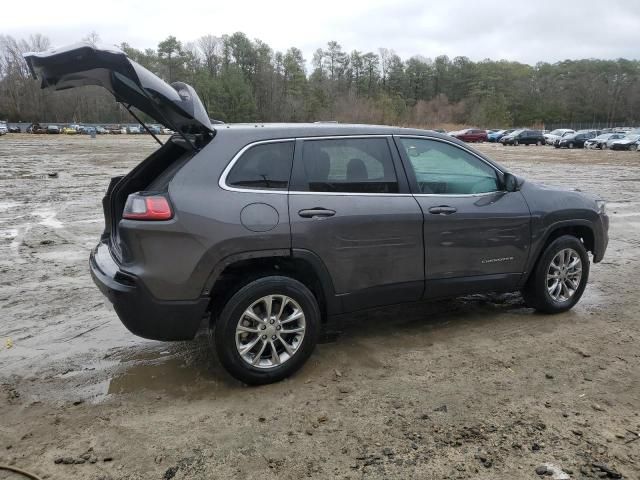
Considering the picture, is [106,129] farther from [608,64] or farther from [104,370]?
[608,64]

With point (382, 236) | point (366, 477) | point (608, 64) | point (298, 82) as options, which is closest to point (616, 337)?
point (382, 236)

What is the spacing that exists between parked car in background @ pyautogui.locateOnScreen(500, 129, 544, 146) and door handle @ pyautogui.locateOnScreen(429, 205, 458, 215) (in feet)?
175

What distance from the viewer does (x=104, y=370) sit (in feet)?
13.3

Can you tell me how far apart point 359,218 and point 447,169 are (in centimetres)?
114

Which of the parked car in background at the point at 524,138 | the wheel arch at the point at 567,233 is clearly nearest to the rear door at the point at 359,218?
the wheel arch at the point at 567,233

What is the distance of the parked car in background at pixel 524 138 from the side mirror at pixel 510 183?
173 feet

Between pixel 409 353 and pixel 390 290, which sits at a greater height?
pixel 390 290

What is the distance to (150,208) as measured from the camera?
3.46 m

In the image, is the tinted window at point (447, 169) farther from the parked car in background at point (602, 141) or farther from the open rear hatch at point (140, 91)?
the parked car in background at point (602, 141)

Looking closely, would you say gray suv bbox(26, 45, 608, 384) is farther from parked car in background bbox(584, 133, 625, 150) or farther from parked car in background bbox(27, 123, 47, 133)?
parked car in background bbox(27, 123, 47, 133)

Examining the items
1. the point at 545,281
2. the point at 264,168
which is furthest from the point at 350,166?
the point at 545,281

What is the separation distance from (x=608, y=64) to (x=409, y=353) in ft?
489

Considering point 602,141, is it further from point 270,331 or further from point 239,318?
point 239,318

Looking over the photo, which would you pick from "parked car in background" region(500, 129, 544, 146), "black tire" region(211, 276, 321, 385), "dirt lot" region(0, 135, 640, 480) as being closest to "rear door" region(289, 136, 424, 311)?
"black tire" region(211, 276, 321, 385)
